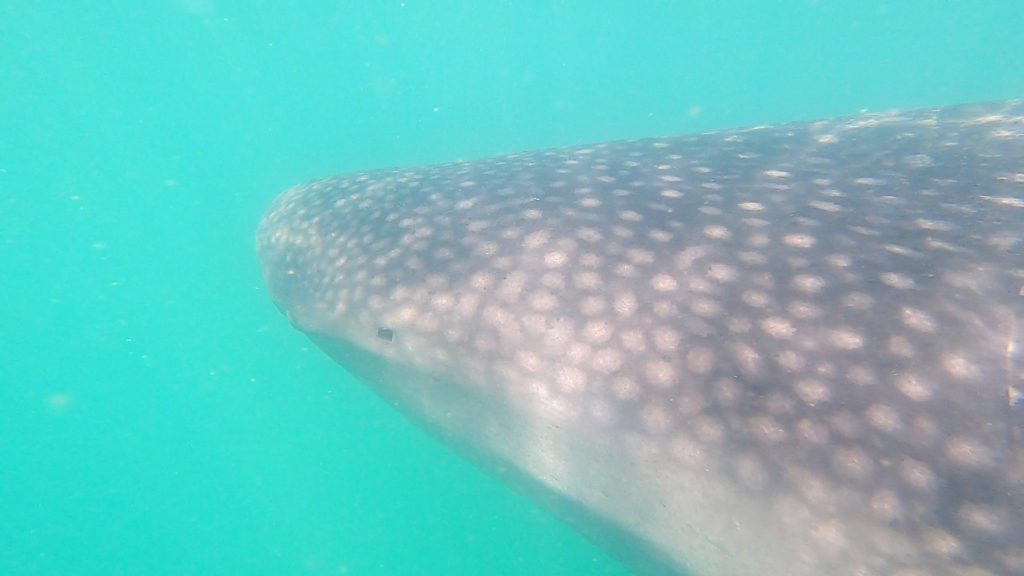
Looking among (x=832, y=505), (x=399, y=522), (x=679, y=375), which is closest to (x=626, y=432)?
(x=679, y=375)

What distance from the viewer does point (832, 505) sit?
2123 millimetres

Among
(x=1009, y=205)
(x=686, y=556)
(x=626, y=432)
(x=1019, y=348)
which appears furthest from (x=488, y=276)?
(x=1009, y=205)

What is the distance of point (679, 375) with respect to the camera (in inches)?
95.9

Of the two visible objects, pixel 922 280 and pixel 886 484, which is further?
pixel 922 280

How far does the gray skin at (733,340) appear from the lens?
2055mm

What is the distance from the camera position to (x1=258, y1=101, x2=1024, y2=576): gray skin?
205 cm

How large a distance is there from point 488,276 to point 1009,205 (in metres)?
2.29

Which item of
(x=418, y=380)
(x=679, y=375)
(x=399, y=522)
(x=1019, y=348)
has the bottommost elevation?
(x=399, y=522)

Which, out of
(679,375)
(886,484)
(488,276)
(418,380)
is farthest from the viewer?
(418,380)

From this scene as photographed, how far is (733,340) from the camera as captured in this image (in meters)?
2.42

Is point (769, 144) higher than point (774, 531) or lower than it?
higher

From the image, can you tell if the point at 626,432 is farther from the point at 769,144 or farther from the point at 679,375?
the point at 769,144

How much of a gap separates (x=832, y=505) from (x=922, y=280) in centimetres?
92

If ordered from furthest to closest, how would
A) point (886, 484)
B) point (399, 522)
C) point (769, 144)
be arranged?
point (399, 522) → point (769, 144) → point (886, 484)
